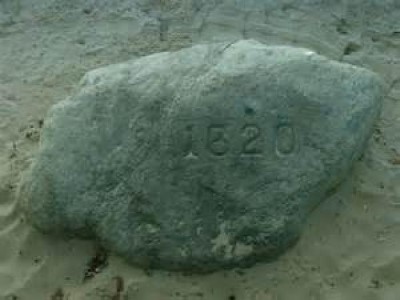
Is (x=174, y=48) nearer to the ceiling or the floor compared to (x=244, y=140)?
nearer to the floor

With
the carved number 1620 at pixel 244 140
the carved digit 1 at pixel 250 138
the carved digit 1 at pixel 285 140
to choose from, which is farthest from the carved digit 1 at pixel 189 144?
the carved digit 1 at pixel 285 140

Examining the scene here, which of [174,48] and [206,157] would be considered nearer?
[206,157]

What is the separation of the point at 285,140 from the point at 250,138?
141 mm

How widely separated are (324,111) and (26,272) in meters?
1.36

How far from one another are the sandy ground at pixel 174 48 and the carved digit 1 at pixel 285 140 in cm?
30

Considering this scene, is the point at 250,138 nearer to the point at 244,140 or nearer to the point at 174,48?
the point at 244,140

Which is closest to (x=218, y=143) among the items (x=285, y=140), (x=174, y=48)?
(x=285, y=140)

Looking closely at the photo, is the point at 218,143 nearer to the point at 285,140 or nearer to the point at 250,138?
the point at 250,138

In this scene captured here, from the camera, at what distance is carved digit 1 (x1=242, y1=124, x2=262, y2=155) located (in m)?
3.34

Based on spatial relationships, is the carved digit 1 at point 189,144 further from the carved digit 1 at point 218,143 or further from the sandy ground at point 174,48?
the sandy ground at point 174,48

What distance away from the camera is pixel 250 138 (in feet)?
11.0

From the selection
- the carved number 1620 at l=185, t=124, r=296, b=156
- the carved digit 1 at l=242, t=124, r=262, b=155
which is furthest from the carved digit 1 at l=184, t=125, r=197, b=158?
the carved digit 1 at l=242, t=124, r=262, b=155

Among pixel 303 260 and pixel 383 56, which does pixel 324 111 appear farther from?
pixel 383 56

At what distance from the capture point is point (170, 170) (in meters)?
3.34
